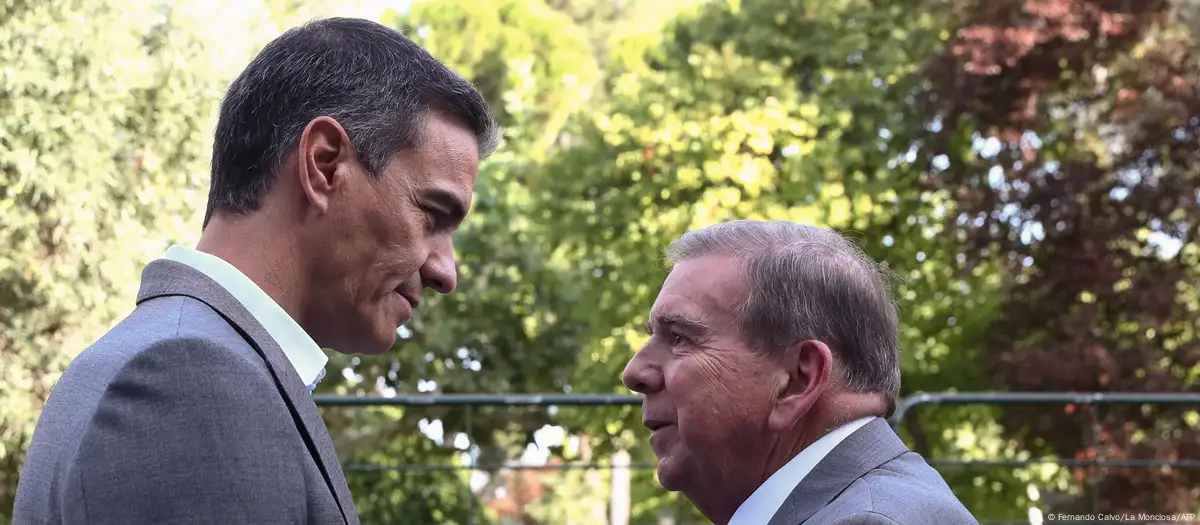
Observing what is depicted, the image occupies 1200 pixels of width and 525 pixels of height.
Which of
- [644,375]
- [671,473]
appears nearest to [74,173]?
[644,375]

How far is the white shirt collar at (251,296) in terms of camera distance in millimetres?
1718

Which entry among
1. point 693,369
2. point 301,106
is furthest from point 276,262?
point 693,369

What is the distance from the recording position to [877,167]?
16.9 meters

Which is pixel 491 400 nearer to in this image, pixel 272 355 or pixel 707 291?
pixel 707 291

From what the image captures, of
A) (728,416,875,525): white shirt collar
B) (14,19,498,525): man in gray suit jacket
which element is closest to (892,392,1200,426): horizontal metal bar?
(728,416,875,525): white shirt collar

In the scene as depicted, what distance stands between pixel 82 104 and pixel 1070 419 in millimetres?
10216

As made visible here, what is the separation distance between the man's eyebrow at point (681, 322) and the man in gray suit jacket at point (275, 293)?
1.79ft

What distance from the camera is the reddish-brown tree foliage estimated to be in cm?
1416

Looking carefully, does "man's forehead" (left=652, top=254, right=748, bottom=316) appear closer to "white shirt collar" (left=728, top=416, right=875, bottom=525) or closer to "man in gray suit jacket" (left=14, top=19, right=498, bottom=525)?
"white shirt collar" (left=728, top=416, right=875, bottom=525)

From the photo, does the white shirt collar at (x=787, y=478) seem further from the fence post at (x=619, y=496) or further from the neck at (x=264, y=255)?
the fence post at (x=619, y=496)

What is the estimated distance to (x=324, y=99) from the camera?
1795 millimetres

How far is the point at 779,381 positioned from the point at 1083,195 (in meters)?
13.5

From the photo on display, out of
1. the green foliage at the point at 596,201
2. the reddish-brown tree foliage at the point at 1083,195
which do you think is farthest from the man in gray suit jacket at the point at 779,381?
the reddish-brown tree foliage at the point at 1083,195

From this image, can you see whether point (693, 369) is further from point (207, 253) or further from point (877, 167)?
point (877, 167)
